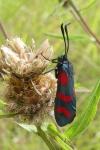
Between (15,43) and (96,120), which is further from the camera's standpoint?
(96,120)

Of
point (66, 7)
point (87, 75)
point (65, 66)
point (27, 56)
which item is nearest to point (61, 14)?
point (66, 7)

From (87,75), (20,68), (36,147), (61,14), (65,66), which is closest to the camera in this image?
(20,68)

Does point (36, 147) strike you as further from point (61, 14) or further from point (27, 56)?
point (27, 56)

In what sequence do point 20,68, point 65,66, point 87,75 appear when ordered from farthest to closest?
point 87,75, point 65,66, point 20,68

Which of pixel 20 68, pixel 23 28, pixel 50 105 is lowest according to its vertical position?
pixel 23 28

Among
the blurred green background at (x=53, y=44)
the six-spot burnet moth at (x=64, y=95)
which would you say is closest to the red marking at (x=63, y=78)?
the six-spot burnet moth at (x=64, y=95)
